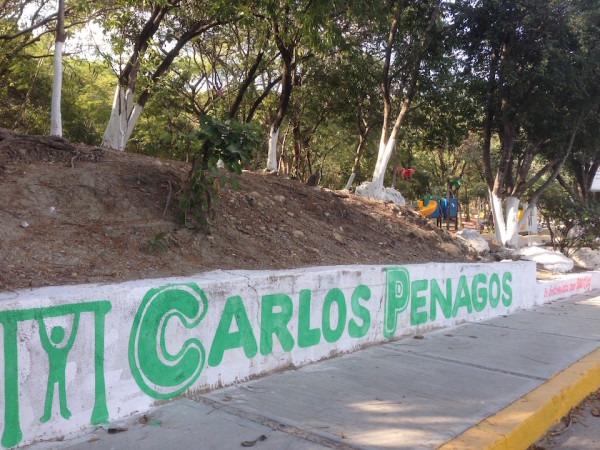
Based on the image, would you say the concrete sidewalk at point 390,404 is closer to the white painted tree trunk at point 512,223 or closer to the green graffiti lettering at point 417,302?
the green graffiti lettering at point 417,302

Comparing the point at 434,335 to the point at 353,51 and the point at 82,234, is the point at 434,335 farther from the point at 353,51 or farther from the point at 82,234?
the point at 353,51

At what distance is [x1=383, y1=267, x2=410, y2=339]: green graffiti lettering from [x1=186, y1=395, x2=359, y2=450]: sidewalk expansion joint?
299cm

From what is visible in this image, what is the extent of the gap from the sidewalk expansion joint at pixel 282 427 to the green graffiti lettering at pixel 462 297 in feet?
15.7

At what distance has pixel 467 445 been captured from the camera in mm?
3730

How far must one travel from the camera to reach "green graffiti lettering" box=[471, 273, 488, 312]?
864 centimetres

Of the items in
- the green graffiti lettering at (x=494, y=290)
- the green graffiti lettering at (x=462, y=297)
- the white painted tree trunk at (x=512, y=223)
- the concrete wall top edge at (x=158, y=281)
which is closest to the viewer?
the concrete wall top edge at (x=158, y=281)

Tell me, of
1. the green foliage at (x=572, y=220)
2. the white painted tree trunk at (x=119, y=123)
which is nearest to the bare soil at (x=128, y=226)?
the white painted tree trunk at (x=119, y=123)

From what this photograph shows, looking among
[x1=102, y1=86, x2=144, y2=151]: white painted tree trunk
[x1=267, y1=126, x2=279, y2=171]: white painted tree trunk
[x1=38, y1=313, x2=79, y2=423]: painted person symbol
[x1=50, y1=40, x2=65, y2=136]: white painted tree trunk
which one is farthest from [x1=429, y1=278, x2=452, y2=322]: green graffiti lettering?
[x1=102, y1=86, x2=144, y2=151]: white painted tree trunk

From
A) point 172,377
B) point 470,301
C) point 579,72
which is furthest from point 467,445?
point 579,72

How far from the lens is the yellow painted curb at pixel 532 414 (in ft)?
12.6

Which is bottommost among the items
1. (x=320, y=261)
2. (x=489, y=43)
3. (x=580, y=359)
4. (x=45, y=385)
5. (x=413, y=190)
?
(x=580, y=359)

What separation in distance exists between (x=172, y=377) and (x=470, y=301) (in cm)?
566

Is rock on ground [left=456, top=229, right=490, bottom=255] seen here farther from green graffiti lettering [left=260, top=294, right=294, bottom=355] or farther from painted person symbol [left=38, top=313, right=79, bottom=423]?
Answer: painted person symbol [left=38, top=313, right=79, bottom=423]

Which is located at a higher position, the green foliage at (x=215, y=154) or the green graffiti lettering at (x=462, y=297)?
the green foliage at (x=215, y=154)
